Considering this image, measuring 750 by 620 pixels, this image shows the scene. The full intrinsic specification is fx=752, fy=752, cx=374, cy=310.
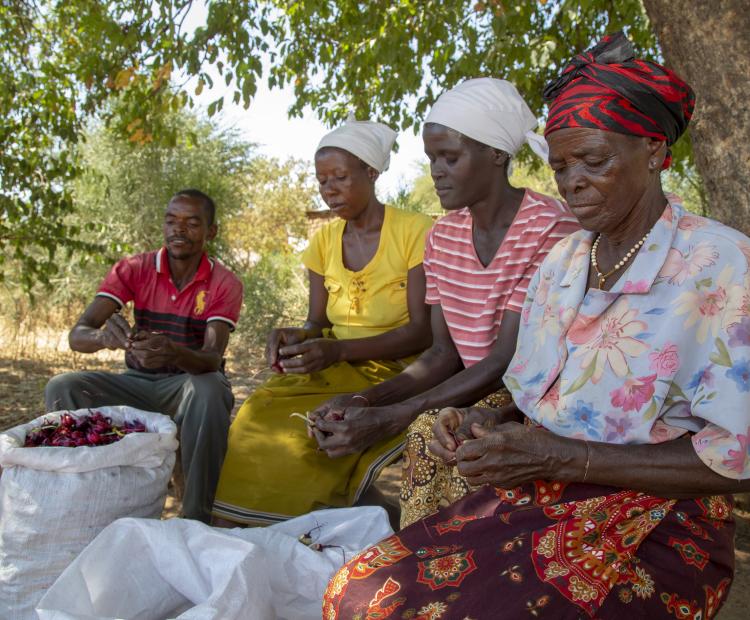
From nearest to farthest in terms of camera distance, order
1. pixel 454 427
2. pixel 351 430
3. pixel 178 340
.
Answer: pixel 454 427 < pixel 351 430 < pixel 178 340

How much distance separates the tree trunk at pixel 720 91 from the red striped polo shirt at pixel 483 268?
0.74 meters

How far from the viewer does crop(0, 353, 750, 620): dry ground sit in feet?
10.6

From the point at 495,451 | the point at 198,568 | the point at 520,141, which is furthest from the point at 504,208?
the point at 198,568

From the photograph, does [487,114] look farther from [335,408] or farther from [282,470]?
[282,470]

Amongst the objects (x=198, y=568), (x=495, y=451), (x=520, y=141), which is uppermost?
(x=520, y=141)

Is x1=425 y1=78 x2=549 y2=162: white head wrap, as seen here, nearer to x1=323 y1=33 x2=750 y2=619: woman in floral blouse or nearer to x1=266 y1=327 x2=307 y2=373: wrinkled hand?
x1=323 y1=33 x2=750 y2=619: woman in floral blouse

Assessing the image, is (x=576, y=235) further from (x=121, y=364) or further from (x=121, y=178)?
(x=121, y=178)

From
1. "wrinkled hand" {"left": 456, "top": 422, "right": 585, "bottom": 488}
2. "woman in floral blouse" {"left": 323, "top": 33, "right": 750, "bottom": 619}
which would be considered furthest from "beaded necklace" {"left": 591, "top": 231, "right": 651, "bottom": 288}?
"wrinkled hand" {"left": 456, "top": 422, "right": 585, "bottom": 488}

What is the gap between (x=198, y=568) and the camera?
87.6 inches

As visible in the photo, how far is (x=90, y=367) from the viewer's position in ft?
28.2

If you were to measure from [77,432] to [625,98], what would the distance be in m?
2.17

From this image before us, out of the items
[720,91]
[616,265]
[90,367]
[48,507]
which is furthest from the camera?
[90,367]

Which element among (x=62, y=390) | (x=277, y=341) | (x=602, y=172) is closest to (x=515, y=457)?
(x=602, y=172)

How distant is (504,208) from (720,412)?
135 cm
